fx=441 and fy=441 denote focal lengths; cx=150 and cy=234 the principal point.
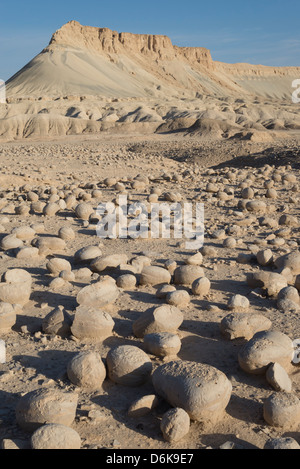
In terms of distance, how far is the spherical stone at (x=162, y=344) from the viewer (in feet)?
8.05

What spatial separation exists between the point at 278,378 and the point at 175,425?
64 centimetres

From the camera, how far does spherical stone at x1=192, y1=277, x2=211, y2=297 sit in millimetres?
3285

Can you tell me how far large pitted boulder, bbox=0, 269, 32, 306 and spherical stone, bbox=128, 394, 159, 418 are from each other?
1.37 meters

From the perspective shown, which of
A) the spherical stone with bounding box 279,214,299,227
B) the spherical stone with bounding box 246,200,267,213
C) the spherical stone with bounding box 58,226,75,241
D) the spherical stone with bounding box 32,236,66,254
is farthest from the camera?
the spherical stone with bounding box 246,200,267,213

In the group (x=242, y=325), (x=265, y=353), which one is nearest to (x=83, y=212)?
(x=242, y=325)

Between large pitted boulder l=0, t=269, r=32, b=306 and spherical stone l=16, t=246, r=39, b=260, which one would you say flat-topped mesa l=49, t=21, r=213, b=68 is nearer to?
spherical stone l=16, t=246, r=39, b=260

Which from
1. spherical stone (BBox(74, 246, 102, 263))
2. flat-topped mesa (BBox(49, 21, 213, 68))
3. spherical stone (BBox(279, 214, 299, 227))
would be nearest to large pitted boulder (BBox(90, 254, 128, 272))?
spherical stone (BBox(74, 246, 102, 263))

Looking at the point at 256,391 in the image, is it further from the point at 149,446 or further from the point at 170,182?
the point at 170,182

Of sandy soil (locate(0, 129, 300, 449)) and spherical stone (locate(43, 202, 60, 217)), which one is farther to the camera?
spherical stone (locate(43, 202, 60, 217))

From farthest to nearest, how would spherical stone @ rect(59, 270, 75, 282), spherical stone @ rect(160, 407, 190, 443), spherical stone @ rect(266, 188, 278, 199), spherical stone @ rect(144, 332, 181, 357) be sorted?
spherical stone @ rect(266, 188, 278, 199), spherical stone @ rect(59, 270, 75, 282), spherical stone @ rect(144, 332, 181, 357), spherical stone @ rect(160, 407, 190, 443)

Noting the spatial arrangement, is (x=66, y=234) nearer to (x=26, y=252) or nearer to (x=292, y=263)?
(x=26, y=252)

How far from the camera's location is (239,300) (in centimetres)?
311

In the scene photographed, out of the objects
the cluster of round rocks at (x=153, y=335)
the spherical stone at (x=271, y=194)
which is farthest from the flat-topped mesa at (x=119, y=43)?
the cluster of round rocks at (x=153, y=335)

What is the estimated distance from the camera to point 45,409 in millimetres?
1882
